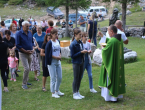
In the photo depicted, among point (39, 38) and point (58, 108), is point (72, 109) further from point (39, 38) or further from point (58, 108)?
point (39, 38)

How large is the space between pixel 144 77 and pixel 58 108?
12.4 feet

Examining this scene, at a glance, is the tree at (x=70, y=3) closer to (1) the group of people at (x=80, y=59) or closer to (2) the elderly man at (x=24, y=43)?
(2) the elderly man at (x=24, y=43)

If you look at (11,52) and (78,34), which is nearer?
(78,34)

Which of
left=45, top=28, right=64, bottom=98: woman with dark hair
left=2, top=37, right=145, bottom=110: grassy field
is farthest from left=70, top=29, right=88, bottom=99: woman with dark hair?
left=2, top=37, right=145, bottom=110: grassy field

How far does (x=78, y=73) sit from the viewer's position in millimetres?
5609

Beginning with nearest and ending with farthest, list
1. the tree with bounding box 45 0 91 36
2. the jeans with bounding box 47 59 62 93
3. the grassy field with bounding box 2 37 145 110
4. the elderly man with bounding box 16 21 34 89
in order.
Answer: the grassy field with bounding box 2 37 145 110, the jeans with bounding box 47 59 62 93, the elderly man with bounding box 16 21 34 89, the tree with bounding box 45 0 91 36

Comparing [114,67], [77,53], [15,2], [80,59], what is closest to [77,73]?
[80,59]

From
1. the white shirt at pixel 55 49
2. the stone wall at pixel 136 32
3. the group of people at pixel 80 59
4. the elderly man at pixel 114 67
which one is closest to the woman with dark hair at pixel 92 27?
the stone wall at pixel 136 32

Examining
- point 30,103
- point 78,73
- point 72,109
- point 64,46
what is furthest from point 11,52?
point 64,46

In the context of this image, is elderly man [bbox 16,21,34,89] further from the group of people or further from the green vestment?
the green vestment

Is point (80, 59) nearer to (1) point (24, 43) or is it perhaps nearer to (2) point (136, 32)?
(1) point (24, 43)

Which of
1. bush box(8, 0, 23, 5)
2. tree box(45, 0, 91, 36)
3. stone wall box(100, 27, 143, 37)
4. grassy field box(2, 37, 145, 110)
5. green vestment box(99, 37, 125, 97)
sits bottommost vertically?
grassy field box(2, 37, 145, 110)

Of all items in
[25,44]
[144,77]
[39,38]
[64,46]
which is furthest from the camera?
[64,46]

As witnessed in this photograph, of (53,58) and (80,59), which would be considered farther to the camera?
(53,58)
